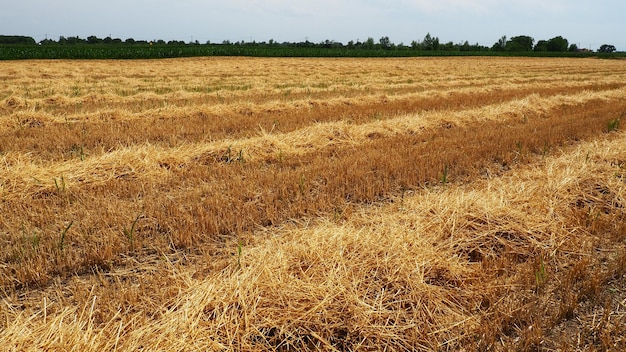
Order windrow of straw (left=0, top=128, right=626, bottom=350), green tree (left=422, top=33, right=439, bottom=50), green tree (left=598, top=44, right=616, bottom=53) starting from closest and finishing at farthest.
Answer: windrow of straw (left=0, top=128, right=626, bottom=350) < green tree (left=422, top=33, right=439, bottom=50) < green tree (left=598, top=44, right=616, bottom=53)

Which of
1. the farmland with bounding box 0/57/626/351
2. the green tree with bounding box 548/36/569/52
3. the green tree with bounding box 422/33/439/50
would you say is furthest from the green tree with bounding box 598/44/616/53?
the farmland with bounding box 0/57/626/351

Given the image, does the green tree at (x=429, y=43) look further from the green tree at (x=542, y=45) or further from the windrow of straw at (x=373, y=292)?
the windrow of straw at (x=373, y=292)

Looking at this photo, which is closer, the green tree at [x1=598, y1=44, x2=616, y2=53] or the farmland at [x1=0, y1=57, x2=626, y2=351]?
the farmland at [x1=0, y1=57, x2=626, y2=351]

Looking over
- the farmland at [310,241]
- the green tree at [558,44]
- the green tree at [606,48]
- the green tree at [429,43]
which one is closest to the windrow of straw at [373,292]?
the farmland at [310,241]

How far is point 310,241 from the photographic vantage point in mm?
3652

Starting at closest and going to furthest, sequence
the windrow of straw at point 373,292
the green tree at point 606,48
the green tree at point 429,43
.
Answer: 1. the windrow of straw at point 373,292
2. the green tree at point 429,43
3. the green tree at point 606,48

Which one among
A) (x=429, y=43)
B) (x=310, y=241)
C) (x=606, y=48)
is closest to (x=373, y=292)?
(x=310, y=241)

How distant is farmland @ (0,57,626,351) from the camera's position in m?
2.68

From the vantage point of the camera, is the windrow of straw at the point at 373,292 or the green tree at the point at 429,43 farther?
the green tree at the point at 429,43

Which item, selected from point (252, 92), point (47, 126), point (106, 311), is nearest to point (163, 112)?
point (47, 126)

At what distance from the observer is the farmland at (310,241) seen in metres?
2.68

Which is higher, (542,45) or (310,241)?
(542,45)

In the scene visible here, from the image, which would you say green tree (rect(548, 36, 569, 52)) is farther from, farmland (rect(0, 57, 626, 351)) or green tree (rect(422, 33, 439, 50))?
farmland (rect(0, 57, 626, 351))

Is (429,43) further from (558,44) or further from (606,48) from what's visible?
(606,48)
